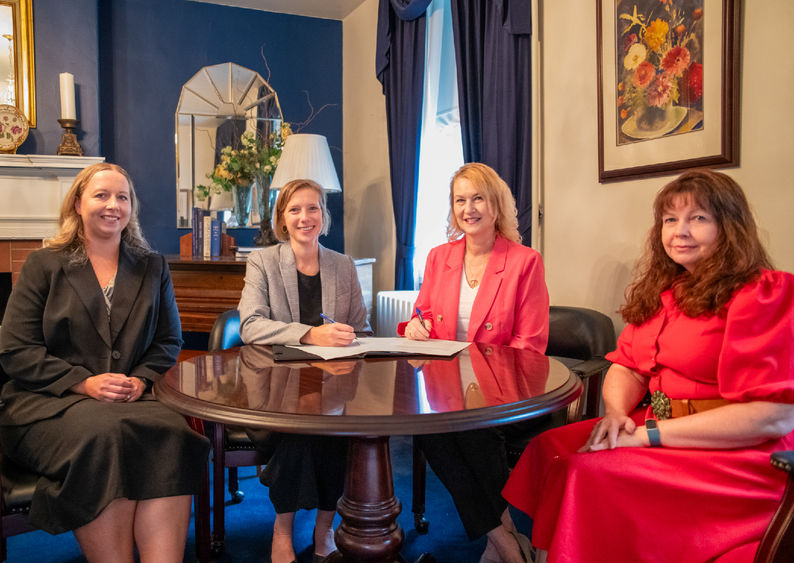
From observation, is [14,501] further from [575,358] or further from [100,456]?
[575,358]

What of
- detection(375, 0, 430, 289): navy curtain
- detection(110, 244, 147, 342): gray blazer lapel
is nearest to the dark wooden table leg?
detection(110, 244, 147, 342): gray blazer lapel

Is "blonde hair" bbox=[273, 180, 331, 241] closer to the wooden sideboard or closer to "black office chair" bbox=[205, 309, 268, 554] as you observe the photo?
"black office chair" bbox=[205, 309, 268, 554]

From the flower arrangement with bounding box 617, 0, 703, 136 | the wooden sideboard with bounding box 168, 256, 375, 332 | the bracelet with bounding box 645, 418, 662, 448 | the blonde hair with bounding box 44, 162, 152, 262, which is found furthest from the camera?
the wooden sideboard with bounding box 168, 256, 375, 332

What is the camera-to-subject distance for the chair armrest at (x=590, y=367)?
2.04 meters

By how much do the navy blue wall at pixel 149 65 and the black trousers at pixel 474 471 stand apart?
125 inches

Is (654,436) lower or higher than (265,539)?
higher

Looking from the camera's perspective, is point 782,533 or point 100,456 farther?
point 100,456

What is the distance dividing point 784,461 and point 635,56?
1.68m

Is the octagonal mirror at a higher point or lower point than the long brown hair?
higher

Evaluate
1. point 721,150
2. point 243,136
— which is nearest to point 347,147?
point 243,136

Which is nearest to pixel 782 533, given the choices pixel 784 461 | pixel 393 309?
pixel 784 461

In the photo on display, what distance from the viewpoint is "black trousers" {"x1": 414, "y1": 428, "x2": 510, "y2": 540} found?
5.98ft

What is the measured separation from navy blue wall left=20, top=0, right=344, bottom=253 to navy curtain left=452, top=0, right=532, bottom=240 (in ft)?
6.48

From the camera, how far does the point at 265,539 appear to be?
2.24 meters
